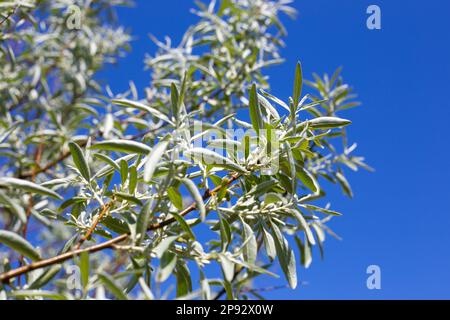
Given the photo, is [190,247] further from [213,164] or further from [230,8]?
[230,8]

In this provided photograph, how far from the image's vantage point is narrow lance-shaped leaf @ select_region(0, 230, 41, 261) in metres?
0.81

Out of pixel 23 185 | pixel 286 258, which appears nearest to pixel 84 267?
pixel 23 185

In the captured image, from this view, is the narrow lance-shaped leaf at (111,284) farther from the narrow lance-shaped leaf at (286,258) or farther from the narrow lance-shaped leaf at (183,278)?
the narrow lance-shaped leaf at (286,258)

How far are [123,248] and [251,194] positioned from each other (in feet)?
1.00

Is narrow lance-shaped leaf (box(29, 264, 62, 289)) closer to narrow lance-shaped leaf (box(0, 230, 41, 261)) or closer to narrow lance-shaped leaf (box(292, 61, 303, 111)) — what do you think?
narrow lance-shaped leaf (box(0, 230, 41, 261))

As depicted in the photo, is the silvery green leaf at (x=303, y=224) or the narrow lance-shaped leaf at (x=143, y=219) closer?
the narrow lance-shaped leaf at (x=143, y=219)

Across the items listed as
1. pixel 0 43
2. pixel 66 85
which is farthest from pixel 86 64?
pixel 0 43

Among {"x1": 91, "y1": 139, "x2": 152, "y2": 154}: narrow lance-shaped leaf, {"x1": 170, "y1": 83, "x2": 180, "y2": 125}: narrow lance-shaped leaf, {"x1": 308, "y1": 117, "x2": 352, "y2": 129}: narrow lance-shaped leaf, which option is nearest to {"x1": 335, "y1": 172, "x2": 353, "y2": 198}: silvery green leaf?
{"x1": 308, "y1": 117, "x2": 352, "y2": 129}: narrow lance-shaped leaf

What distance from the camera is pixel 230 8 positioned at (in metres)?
2.71

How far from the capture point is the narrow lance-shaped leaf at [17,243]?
809 millimetres

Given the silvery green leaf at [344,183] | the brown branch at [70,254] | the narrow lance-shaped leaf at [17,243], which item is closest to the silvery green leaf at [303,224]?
the brown branch at [70,254]

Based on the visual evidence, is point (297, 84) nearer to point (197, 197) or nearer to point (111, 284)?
point (197, 197)

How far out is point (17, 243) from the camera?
2.67 ft

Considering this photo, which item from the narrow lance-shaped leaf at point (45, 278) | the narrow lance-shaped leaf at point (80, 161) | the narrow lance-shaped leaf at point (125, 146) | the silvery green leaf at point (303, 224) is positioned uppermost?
the narrow lance-shaped leaf at point (80, 161)
